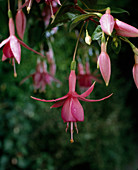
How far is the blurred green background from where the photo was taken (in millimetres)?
1757

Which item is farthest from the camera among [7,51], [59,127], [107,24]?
[59,127]

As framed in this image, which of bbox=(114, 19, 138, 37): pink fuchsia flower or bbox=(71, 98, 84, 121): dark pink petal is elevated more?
bbox=(114, 19, 138, 37): pink fuchsia flower

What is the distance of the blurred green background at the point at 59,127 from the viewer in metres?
1.76

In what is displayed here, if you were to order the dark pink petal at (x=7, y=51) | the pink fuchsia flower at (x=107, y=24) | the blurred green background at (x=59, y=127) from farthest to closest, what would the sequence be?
the blurred green background at (x=59, y=127) < the dark pink petal at (x=7, y=51) < the pink fuchsia flower at (x=107, y=24)

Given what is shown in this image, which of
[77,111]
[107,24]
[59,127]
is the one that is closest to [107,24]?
[107,24]

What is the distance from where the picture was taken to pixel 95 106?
2486 mm

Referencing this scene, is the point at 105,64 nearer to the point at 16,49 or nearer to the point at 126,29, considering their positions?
the point at 126,29

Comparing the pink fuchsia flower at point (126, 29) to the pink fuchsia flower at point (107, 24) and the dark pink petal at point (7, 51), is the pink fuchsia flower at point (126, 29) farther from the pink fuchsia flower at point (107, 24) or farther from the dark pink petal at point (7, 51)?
the dark pink petal at point (7, 51)

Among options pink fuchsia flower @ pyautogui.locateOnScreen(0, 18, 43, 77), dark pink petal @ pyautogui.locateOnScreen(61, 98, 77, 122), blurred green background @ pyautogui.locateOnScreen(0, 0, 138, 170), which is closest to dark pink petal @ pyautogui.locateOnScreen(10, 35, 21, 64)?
pink fuchsia flower @ pyautogui.locateOnScreen(0, 18, 43, 77)

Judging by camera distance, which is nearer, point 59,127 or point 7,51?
point 7,51

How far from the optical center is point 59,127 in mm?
2215

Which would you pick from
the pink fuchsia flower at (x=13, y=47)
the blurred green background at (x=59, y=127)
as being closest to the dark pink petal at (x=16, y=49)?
the pink fuchsia flower at (x=13, y=47)

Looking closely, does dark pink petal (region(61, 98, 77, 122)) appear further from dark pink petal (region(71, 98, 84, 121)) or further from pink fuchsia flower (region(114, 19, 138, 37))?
pink fuchsia flower (region(114, 19, 138, 37))

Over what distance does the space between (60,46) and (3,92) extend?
773 mm
